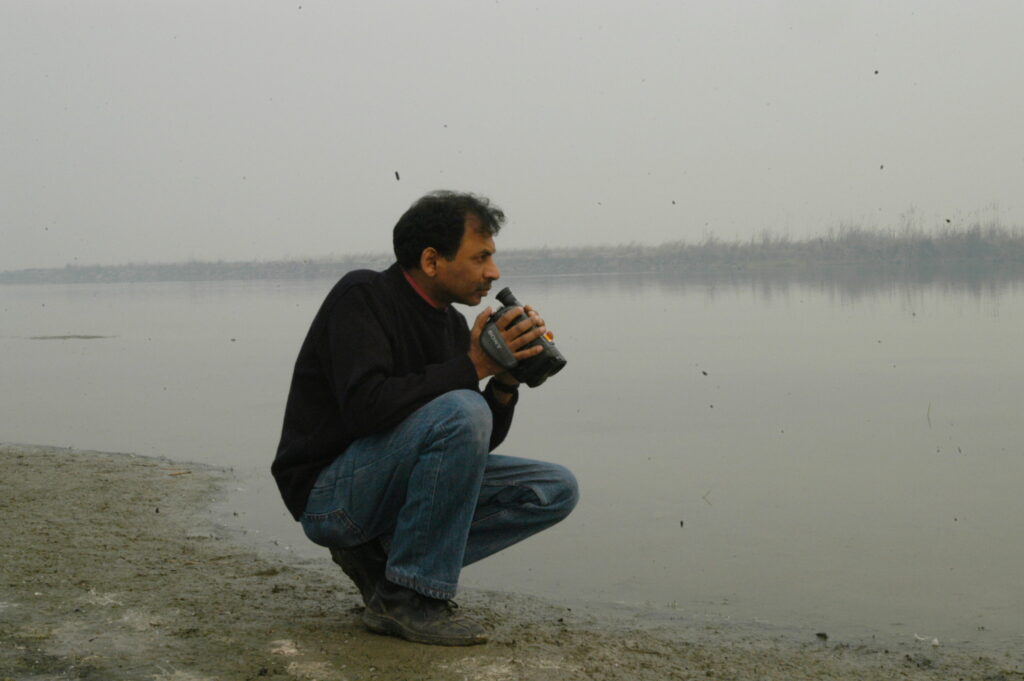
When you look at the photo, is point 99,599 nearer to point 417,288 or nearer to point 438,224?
point 417,288

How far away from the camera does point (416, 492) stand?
3176 millimetres

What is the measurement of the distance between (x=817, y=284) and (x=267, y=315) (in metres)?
12.1

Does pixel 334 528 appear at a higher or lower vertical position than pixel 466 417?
lower

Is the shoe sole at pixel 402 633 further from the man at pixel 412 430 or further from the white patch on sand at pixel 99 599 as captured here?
the white patch on sand at pixel 99 599

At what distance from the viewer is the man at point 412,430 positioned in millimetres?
3148

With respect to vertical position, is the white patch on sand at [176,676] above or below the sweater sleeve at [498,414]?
below

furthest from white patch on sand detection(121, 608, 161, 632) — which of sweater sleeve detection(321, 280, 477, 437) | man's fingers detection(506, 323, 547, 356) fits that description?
man's fingers detection(506, 323, 547, 356)

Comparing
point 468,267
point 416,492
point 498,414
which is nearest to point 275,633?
point 416,492

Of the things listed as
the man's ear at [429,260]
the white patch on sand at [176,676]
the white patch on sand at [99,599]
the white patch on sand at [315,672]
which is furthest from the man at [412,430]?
the white patch on sand at [99,599]

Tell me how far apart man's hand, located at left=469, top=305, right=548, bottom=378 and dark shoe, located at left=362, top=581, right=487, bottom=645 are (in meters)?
0.62

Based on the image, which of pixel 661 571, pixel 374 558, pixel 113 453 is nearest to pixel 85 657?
pixel 374 558

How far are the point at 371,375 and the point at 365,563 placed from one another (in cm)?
61

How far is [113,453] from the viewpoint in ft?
24.8

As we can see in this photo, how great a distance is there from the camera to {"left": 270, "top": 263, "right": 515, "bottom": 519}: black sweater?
10.3 ft
